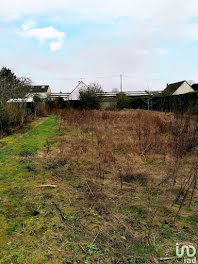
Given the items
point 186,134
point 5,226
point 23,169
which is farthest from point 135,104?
point 5,226

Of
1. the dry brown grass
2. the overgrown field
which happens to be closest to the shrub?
the dry brown grass

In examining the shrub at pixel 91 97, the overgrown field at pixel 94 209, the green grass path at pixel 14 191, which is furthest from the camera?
the shrub at pixel 91 97

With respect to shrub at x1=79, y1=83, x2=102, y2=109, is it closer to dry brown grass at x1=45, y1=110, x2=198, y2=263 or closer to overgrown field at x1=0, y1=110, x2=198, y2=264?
dry brown grass at x1=45, y1=110, x2=198, y2=263

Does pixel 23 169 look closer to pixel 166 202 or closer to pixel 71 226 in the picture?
pixel 71 226

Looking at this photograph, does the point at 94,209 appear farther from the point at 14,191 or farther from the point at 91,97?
the point at 91,97

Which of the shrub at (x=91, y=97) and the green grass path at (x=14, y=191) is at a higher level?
the shrub at (x=91, y=97)

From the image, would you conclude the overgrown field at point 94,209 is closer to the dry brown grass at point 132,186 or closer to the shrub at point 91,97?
the dry brown grass at point 132,186

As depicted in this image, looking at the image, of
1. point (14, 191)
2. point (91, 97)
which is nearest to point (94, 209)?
point (14, 191)

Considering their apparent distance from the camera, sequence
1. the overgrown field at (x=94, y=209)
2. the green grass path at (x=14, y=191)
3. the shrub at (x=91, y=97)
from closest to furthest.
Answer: the overgrown field at (x=94, y=209), the green grass path at (x=14, y=191), the shrub at (x=91, y=97)

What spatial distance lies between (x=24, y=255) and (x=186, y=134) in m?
5.04

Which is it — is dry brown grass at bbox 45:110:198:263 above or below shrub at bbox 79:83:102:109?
below

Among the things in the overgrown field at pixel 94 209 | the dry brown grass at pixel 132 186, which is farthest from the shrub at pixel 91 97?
the overgrown field at pixel 94 209

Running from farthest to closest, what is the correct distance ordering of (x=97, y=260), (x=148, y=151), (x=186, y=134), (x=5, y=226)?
(x=186, y=134)
(x=148, y=151)
(x=5, y=226)
(x=97, y=260)

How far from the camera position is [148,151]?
197 inches
